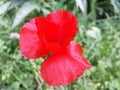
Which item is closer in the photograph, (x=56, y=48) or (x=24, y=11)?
(x=56, y=48)

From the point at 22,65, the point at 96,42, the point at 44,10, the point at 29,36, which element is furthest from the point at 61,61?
the point at 44,10

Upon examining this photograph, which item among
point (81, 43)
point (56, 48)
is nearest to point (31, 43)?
point (56, 48)

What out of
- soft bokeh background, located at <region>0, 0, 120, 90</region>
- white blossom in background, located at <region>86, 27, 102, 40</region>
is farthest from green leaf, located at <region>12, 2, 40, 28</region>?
white blossom in background, located at <region>86, 27, 102, 40</region>

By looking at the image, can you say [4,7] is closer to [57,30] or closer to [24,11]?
[24,11]

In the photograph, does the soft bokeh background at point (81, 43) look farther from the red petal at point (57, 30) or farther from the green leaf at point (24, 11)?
the red petal at point (57, 30)

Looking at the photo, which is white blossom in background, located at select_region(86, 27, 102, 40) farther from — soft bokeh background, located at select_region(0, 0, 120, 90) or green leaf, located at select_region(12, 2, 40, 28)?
green leaf, located at select_region(12, 2, 40, 28)

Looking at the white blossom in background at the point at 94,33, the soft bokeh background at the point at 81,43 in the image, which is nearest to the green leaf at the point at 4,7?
the soft bokeh background at the point at 81,43

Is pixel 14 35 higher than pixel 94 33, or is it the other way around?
pixel 14 35

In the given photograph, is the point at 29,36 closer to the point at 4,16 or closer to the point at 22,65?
the point at 22,65
